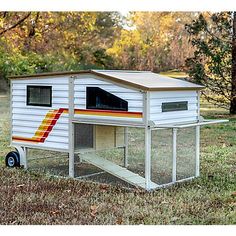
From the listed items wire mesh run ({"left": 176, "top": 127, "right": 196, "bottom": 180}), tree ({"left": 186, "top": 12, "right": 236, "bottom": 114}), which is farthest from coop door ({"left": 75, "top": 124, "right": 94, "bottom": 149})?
tree ({"left": 186, "top": 12, "right": 236, "bottom": 114})

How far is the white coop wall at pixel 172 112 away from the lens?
4.88 m

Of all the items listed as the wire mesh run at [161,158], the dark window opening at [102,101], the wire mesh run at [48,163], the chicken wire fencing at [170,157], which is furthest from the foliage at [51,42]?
the dark window opening at [102,101]

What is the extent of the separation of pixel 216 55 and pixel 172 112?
5118 millimetres

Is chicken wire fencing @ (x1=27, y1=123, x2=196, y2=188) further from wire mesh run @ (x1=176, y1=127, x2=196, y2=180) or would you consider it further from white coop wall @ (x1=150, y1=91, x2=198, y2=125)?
white coop wall @ (x1=150, y1=91, x2=198, y2=125)

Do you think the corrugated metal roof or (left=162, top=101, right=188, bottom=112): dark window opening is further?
(left=162, top=101, right=188, bottom=112): dark window opening

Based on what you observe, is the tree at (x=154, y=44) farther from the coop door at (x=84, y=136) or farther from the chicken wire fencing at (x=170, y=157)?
the coop door at (x=84, y=136)

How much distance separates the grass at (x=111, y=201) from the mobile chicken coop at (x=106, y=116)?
0.21 m

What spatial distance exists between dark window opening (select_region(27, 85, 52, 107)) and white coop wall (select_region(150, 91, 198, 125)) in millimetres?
1153

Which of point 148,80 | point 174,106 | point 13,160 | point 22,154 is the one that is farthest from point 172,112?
point 13,160

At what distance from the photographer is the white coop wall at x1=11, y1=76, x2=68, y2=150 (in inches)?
215

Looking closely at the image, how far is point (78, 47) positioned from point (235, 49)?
3284 mm

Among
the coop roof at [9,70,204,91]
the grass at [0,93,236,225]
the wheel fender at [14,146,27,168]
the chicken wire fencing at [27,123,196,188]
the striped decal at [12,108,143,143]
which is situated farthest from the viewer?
the wheel fender at [14,146,27,168]

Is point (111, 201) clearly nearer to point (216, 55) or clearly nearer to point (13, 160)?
point (13, 160)
